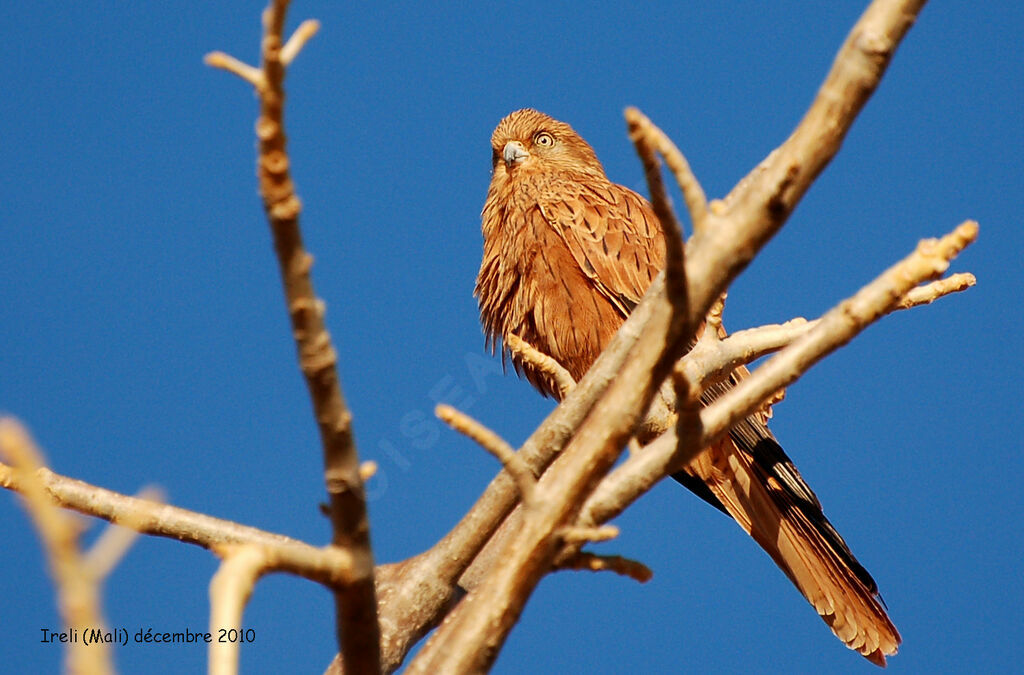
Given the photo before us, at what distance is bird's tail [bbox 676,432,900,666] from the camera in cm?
378

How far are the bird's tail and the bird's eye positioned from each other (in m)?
1.99

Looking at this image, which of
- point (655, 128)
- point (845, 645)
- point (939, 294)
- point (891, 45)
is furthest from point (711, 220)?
point (845, 645)

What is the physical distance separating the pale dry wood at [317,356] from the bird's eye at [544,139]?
4069 millimetres

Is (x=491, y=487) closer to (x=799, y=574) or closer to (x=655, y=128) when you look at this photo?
(x=655, y=128)

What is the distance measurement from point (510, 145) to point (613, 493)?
148 inches

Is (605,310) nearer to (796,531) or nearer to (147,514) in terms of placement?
(796,531)

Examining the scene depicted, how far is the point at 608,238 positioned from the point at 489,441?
125 inches

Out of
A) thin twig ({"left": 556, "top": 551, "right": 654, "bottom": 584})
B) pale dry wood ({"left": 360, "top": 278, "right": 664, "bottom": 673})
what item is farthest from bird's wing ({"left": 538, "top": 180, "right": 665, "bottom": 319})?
thin twig ({"left": 556, "top": 551, "right": 654, "bottom": 584})

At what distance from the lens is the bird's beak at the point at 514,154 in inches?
211

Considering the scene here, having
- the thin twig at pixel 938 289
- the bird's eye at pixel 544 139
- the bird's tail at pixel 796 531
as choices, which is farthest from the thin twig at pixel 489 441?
the bird's eye at pixel 544 139

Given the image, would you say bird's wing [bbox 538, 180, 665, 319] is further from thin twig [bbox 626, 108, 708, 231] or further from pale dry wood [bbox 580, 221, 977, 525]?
thin twig [bbox 626, 108, 708, 231]

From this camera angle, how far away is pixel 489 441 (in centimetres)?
164

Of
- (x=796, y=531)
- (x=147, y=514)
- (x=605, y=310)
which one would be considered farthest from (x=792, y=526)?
(x=147, y=514)

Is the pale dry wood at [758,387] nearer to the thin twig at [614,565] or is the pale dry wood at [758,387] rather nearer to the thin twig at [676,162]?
the thin twig at [614,565]
